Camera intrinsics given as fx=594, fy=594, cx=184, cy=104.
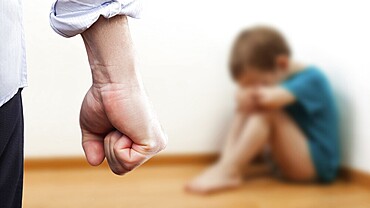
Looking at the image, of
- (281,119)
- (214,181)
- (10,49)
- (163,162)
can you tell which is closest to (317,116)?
(281,119)

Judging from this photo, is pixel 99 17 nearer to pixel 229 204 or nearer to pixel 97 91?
pixel 97 91

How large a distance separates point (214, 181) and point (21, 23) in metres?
Result: 1.32

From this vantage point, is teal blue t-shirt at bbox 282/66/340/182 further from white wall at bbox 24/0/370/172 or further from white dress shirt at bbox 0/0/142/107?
white dress shirt at bbox 0/0/142/107

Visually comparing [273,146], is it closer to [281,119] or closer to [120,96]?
[281,119]

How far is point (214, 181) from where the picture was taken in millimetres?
1712

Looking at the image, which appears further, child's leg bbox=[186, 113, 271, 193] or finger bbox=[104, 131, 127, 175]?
child's leg bbox=[186, 113, 271, 193]

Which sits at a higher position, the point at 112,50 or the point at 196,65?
the point at 112,50

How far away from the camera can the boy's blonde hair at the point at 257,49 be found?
186 cm

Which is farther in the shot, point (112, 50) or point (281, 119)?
point (281, 119)

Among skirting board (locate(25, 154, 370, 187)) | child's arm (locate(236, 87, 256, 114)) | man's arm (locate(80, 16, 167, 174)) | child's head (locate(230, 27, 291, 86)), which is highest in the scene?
man's arm (locate(80, 16, 167, 174))

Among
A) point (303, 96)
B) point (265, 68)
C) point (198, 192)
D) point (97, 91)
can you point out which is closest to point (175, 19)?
point (265, 68)

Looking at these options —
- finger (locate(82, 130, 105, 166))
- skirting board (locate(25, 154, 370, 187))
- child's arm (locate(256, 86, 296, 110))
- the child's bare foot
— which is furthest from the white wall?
finger (locate(82, 130, 105, 166))

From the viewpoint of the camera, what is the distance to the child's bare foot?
1.67 metres

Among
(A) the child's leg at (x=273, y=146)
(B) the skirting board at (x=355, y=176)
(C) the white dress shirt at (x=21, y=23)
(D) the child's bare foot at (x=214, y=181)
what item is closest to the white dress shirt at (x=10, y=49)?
(C) the white dress shirt at (x=21, y=23)
